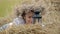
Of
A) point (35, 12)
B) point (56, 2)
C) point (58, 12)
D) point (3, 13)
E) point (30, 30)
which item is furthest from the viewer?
point (3, 13)

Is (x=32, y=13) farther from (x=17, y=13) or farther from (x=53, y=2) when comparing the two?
(x=53, y=2)

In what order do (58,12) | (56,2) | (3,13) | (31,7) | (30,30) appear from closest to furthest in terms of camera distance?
(30,30) → (31,7) → (58,12) → (56,2) → (3,13)

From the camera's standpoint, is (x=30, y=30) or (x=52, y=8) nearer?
(x=30, y=30)

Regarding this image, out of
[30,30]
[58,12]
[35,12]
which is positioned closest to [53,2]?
[58,12]

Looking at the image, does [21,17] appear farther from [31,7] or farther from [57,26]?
[57,26]

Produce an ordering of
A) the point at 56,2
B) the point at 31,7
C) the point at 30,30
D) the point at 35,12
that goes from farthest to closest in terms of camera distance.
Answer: the point at 56,2
the point at 31,7
the point at 35,12
the point at 30,30

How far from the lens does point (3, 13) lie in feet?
15.0

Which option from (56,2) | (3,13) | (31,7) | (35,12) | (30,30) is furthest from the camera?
(3,13)

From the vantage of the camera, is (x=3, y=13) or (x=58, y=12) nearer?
(x=58, y=12)

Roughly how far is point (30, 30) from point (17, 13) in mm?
779

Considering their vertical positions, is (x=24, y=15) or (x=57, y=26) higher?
(x=24, y=15)

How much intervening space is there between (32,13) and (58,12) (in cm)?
98

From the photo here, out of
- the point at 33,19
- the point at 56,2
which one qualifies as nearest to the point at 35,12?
the point at 33,19

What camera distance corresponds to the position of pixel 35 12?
2514mm
